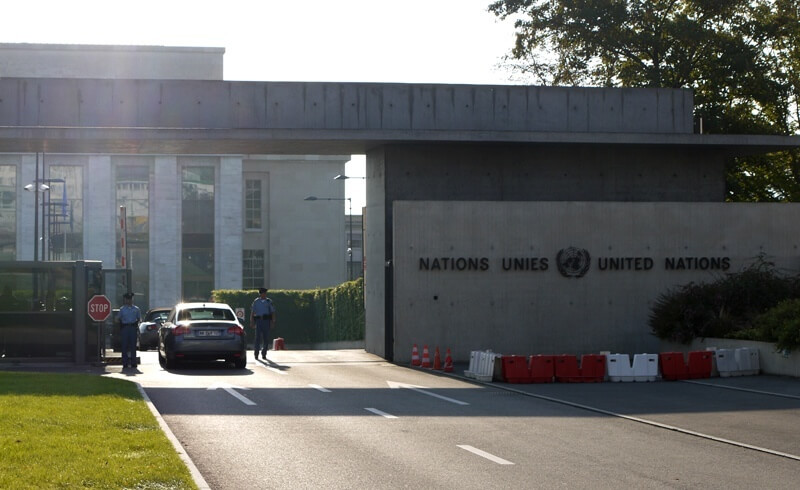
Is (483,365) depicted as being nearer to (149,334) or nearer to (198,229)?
(149,334)

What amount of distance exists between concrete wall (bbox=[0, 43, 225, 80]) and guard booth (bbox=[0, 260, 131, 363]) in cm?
4895

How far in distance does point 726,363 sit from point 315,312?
1231 inches

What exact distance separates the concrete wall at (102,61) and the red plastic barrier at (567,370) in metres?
55.2

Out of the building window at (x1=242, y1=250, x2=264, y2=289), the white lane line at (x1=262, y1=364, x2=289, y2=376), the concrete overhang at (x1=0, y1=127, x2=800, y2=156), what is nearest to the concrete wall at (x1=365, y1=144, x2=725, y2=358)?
the concrete overhang at (x1=0, y1=127, x2=800, y2=156)

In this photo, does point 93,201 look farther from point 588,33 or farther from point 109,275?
point 588,33

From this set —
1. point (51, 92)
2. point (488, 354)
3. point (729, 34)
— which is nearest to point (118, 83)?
point (51, 92)

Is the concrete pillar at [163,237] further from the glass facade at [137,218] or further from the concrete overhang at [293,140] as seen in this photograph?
the concrete overhang at [293,140]

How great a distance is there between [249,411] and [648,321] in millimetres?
15745

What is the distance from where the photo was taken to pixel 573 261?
30328 mm

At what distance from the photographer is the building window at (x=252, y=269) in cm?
7575

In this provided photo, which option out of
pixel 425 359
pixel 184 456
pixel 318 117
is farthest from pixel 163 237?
pixel 184 456

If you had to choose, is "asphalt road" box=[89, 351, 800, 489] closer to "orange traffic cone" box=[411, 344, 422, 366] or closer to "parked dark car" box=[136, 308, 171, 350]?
"orange traffic cone" box=[411, 344, 422, 366]

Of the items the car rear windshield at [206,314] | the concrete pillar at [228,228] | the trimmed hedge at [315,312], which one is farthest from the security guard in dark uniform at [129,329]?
the concrete pillar at [228,228]

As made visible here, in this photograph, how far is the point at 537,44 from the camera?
45688 millimetres
